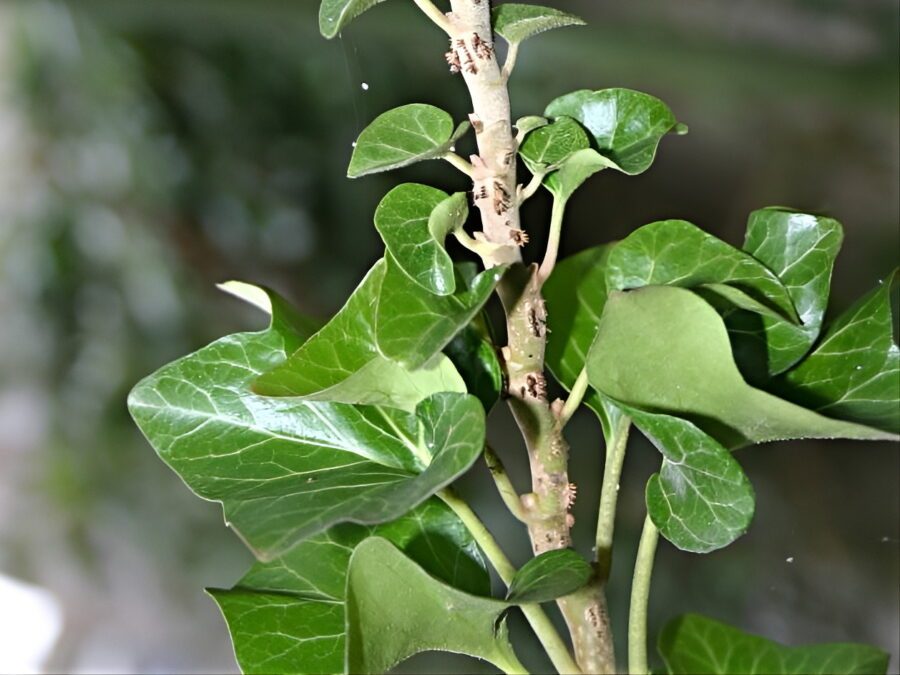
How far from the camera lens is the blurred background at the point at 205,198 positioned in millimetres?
1063

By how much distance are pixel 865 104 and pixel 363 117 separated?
658mm

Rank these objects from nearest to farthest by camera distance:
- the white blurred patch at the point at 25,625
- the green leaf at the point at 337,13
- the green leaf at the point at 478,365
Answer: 1. the green leaf at the point at 337,13
2. the green leaf at the point at 478,365
3. the white blurred patch at the point at 25,625

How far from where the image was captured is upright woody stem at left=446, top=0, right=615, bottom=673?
401 mm

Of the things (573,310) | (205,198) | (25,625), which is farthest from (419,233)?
(25,625)

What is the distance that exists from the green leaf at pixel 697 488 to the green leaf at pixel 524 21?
0.58 ft

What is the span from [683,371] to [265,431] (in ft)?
0.68

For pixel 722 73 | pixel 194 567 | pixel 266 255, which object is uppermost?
pixel 722 73

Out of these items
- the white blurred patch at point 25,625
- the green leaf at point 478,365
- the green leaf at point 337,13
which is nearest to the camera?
the green leaf at point 337,13

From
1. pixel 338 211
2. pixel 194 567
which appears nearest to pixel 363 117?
pixel 338 211

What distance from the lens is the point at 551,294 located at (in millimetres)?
531

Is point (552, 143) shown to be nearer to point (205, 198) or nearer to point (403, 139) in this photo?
point (403, 139)

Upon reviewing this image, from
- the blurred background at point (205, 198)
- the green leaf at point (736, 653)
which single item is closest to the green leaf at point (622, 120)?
the green leaf at point (736, 653)

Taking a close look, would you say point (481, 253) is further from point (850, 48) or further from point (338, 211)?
point (850, 48)

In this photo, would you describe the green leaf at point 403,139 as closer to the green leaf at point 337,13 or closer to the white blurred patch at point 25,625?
the green leaf at point 337,13
